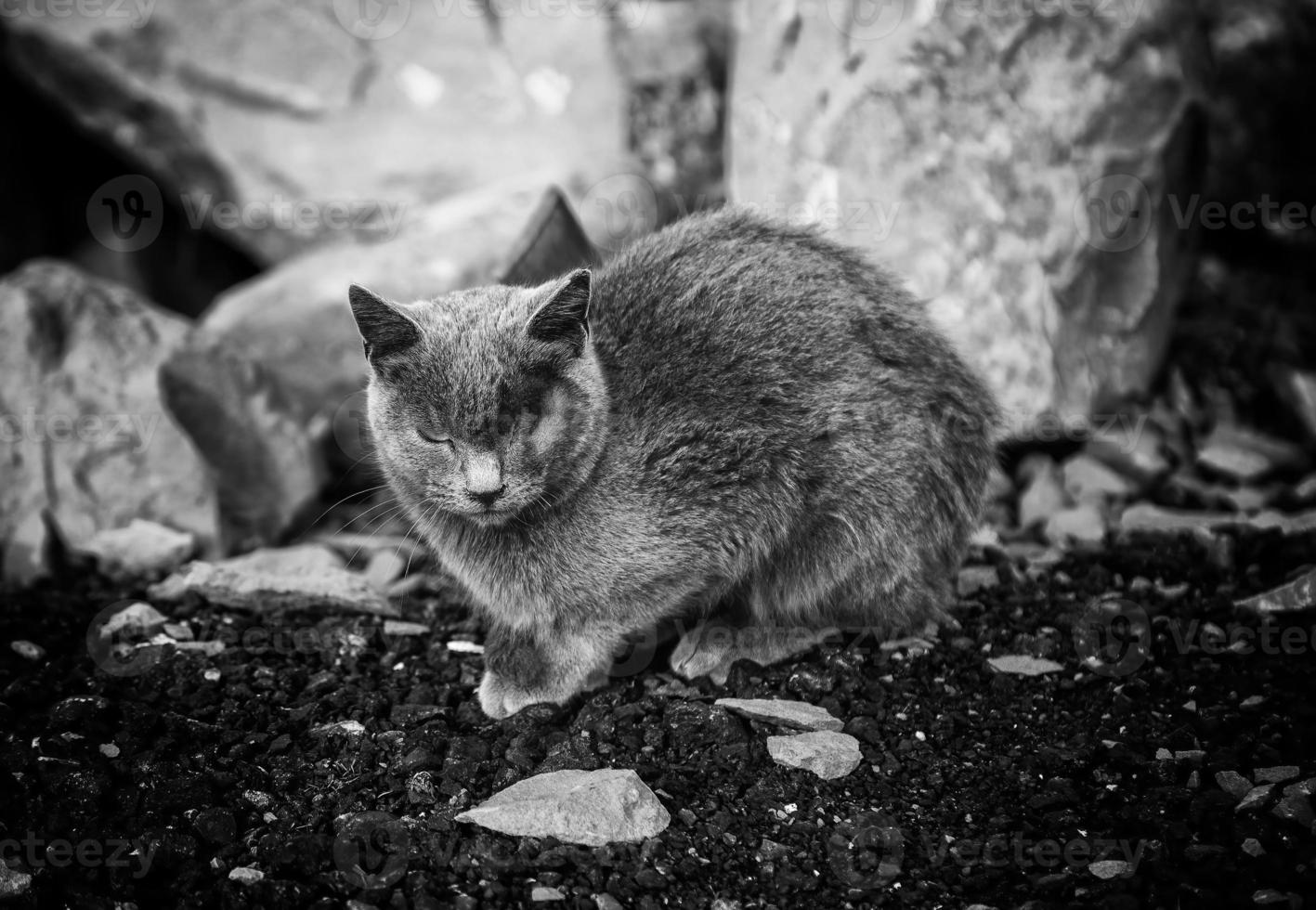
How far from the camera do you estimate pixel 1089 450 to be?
5.73 meters

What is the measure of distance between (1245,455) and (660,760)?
389 centimetres

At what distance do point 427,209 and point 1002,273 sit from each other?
3647 millimetres

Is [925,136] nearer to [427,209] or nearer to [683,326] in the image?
[683,326]

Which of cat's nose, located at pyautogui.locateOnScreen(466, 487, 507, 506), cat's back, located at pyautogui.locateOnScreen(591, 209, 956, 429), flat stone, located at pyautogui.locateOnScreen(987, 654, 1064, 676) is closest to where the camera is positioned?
cat's nose, located at pyautogui.locateOnScreen(466, 487, 507, 506)

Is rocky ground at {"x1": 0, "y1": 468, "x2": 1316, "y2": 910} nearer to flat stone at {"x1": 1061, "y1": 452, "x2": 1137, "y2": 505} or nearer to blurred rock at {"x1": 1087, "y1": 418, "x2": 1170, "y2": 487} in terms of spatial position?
flat stone at {"x1": 1061, "y1": 452, "x2": 1137, "y2": 505}

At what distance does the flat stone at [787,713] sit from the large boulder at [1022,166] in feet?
8.09

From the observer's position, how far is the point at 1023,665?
13.1ft

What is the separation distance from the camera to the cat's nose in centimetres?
340

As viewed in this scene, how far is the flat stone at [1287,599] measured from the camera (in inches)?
167

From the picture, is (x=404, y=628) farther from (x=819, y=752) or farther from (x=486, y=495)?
(x=819, y=752)

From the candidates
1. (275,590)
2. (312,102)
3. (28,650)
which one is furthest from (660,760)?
(312,102)

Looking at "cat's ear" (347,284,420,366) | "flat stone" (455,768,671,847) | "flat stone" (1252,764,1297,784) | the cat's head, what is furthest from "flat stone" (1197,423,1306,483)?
"cat's ear" (347,284,420,366)

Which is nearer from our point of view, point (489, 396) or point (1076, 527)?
point (489, 396)

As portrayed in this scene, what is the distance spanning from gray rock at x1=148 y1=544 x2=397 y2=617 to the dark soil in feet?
0.27
